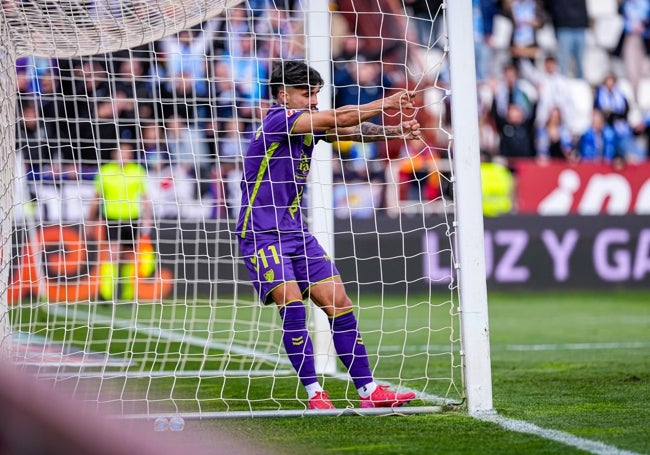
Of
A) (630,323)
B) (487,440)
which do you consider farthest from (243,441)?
(630,323)

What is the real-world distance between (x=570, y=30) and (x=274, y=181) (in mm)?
14330

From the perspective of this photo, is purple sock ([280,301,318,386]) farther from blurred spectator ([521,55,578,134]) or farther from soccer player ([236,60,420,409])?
blurred spectator ([521,55,578,134])

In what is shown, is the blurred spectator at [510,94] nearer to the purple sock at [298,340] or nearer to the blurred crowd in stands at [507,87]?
the blurred crowd in stands at [507,87]

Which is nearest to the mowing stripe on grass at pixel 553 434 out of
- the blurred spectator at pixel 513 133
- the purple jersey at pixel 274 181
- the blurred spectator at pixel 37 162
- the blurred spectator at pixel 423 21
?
the purple jersey at pixel 274 181

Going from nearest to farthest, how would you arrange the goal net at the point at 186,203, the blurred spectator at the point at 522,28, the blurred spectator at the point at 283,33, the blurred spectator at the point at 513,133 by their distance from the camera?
the goal net at the point at 186,203 < the blurred spectator at the point at 283,33 < the blurred spectator at the point at 513,133 < the blurred spectator at the point at 522,28

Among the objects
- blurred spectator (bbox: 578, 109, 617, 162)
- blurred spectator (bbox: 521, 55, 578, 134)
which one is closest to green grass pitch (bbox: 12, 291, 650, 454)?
blurred spectator (bbox: 578, 109, 617, 162)

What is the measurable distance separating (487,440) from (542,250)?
10825 millimetres

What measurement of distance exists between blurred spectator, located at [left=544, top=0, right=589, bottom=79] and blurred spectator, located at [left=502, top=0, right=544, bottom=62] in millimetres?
462

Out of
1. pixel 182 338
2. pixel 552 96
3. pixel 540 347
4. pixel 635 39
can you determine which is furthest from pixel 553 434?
pixel 635 39

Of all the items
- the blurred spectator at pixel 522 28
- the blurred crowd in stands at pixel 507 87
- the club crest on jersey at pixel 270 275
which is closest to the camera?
the club crest on jersey at pixel 270 275

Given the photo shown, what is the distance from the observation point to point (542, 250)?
14.2m

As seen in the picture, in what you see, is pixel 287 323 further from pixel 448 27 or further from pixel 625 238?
pixel 625 238

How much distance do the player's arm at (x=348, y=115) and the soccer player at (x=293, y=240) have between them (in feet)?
0.24

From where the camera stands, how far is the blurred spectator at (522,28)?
17547mm
